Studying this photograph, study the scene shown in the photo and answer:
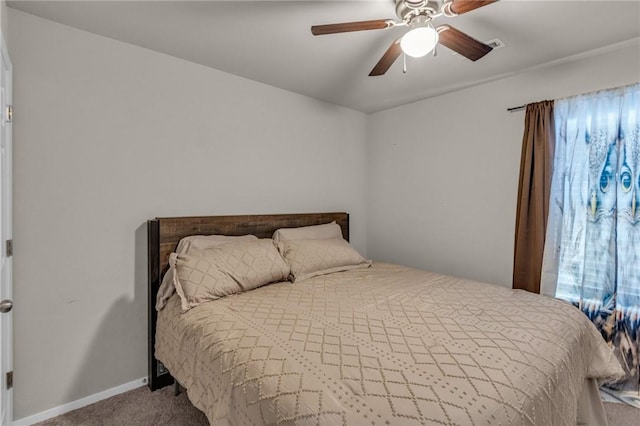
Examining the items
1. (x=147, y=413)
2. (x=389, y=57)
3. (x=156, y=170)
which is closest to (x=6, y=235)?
(x=156, y=170)

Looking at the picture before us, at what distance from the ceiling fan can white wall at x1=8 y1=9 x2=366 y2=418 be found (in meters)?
1.36

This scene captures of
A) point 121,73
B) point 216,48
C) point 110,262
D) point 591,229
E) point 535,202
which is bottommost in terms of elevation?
point 110,262

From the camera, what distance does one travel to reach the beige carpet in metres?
1.85

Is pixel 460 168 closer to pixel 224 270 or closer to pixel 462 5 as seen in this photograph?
pixel 462 5

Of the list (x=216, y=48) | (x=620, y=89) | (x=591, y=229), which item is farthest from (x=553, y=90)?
(x=216, y=48)

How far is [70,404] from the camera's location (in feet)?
6.42

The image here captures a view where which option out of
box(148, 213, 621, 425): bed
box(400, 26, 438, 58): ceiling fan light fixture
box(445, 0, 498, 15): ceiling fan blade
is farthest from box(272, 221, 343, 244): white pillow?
box(445, 0, 498, 15): ceiling fan blade

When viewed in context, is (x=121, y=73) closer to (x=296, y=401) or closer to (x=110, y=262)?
(x=110, y=262)

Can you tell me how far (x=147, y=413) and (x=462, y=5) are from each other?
2.84 meters

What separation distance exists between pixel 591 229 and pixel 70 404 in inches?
148

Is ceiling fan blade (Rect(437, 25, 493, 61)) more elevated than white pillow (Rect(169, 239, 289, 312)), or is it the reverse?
ceiling fan blade (Rect(437, 25, 493, 61))

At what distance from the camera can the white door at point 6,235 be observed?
1.53 m

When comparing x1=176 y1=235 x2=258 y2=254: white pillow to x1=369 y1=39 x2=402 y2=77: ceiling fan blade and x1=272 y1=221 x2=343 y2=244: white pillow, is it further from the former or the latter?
x1=369 y1=39 x2=402 y2=77: ceiling fan blade

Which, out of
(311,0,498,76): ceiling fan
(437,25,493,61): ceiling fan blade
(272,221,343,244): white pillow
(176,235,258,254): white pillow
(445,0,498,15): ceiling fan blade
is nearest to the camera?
(445,0,498,15): ceiling fan blade
